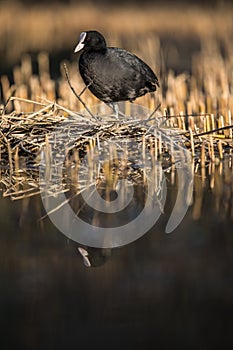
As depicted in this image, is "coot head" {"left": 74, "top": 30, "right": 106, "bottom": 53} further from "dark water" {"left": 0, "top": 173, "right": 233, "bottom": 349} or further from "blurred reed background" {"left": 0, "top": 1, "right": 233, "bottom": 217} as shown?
"dark water" {"left": 0, "top": 173, "right": 233, "bottom": 349}

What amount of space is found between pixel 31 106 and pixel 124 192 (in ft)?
9.37

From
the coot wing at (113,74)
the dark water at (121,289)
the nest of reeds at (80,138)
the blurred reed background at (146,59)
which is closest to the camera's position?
the dark water at (121,289)

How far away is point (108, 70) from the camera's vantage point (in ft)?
17.0

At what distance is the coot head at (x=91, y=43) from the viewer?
5.26m

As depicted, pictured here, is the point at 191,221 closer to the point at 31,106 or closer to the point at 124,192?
the point at 124,192

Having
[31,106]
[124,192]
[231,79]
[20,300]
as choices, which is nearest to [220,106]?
[231,79]

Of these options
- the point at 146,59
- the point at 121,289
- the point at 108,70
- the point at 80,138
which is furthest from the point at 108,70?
the point at 146,59

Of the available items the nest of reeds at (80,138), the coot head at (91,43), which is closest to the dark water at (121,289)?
the nest of reeds at (80,138)

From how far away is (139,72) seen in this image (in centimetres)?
536

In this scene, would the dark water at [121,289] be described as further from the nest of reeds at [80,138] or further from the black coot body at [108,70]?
the black coot body at [108,70]

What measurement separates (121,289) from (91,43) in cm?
264

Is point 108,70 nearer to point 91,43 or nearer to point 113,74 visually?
point 113,74

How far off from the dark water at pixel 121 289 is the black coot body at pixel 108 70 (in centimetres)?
159

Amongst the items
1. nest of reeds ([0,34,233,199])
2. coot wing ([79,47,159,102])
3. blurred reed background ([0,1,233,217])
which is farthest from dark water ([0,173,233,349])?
coot wing ([79,47,159,102])
